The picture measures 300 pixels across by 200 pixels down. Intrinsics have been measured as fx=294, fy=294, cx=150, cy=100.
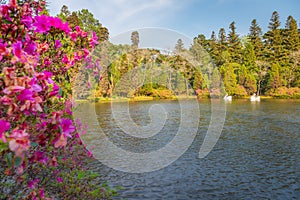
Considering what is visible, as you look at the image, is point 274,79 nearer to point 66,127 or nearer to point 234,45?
point 234,45

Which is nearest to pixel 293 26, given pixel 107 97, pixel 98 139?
pixel 107 97

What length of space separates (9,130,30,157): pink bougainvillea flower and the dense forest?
102ft

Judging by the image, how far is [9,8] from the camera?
1.39m

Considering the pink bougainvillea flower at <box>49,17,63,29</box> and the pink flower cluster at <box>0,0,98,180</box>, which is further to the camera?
the pink bougainvillea flower at <box>49,17,63,29</box>

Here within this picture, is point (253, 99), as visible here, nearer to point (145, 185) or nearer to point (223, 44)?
point (223, 44)

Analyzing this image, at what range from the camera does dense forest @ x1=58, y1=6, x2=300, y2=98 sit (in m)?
35.6

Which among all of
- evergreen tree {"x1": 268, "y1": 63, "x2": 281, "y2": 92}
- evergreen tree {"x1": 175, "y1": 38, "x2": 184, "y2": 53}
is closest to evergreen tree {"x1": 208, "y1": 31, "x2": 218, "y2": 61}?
evergreen tree {"x1": 175, "y1": 38, "x2": 184, "y2": 53}

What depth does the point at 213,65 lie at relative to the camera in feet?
141

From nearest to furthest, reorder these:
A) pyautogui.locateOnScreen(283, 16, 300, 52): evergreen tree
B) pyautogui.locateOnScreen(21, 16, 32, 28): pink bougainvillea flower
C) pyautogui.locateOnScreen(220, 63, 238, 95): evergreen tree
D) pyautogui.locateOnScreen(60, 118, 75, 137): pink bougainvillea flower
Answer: pyautogui.locateOnScreen(60, 118, 75, 137): pink bougainvillea flower → pyautogui.locateOnScreen(21, 16, 32, 28): pink bougainvillea flower → pyautogui.locateOnScreen(220, 63, 238, 95): evergreen tree → pyautogui.locateOnScreen(283, 16, 300, 52): evergreen tree

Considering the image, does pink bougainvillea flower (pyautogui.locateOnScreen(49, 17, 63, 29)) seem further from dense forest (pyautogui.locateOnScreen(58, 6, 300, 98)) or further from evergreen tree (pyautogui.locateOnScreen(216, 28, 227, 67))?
evergreen tree (pyautogui.locateOnScreen(216, 28, 227, 67))

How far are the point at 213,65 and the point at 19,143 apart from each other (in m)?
43.2

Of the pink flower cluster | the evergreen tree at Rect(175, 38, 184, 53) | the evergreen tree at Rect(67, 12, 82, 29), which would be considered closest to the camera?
the pink flower cluster

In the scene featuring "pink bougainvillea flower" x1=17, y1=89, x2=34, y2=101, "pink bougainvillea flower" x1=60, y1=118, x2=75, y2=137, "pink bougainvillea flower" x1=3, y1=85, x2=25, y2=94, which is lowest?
"pink bougainvillea flower" x1=60, y1=118, x2=75, y2=137

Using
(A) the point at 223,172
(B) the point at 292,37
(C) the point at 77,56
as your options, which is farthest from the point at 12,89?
(B) the point at 292,37
